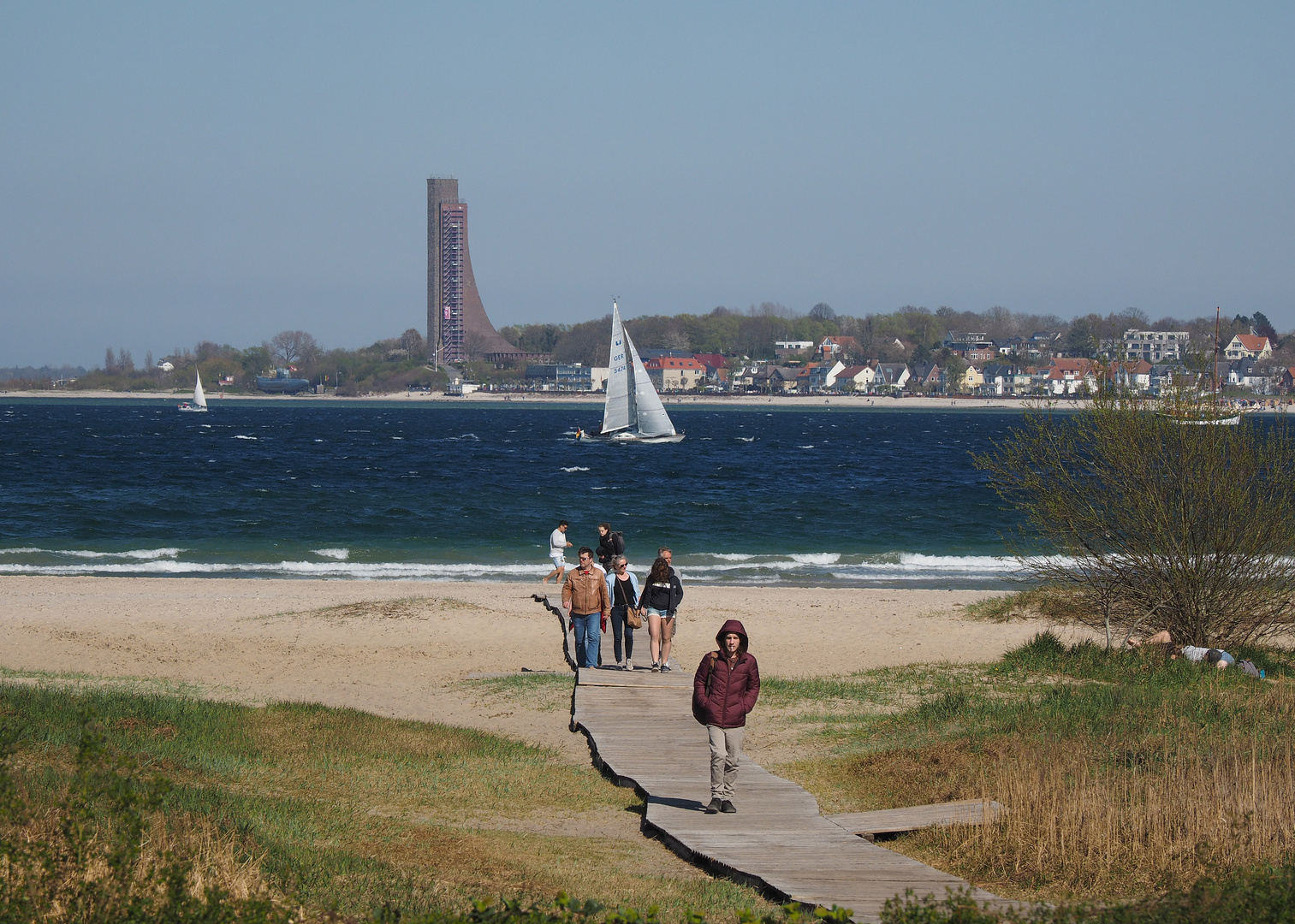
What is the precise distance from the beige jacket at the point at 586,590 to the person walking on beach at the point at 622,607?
1.17 feet

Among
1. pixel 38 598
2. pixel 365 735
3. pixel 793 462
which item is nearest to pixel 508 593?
pixel 38 598

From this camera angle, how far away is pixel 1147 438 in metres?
17.4

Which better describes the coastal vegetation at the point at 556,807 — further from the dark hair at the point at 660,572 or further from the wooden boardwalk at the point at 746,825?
the dark hair at the point at 660,572

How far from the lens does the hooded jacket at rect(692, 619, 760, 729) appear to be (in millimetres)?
10016

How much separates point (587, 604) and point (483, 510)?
28577 millimetres

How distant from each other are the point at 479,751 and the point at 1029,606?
14.5 meters

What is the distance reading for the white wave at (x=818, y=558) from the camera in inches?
1377

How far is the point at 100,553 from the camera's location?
115 ft

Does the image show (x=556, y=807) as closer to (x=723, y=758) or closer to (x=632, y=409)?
(x=723, y=758)

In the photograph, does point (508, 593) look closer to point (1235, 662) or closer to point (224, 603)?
point (224, 603)

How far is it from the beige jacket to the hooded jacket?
6.40 m

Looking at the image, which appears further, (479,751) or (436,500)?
(436,500)

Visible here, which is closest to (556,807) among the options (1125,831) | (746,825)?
(746,825)

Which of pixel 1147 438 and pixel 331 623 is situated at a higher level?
pixel 1147 438
